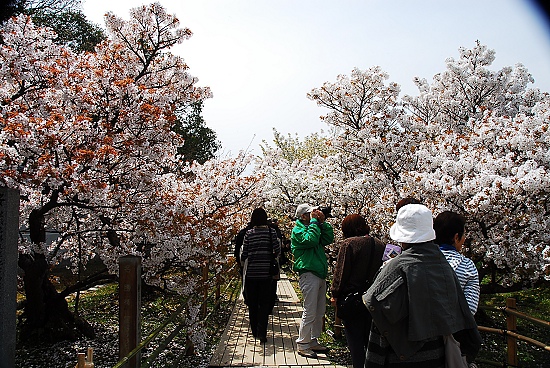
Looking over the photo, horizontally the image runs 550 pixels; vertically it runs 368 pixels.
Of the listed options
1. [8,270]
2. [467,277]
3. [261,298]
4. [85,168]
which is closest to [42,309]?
[85,168]

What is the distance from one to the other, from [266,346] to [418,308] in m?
4.05

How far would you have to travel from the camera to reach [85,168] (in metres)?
5.36

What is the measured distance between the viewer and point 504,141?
6730 mm

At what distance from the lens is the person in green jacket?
19.0 ft

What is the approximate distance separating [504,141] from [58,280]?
20.2 feet

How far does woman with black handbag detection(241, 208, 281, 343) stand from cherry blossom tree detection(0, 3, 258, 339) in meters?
0.50

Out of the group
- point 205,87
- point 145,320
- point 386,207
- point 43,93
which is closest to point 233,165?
point 205,87

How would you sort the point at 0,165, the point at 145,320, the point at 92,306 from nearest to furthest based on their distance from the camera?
the point at 0,165 → the point at 145,320 → the point at 92,306

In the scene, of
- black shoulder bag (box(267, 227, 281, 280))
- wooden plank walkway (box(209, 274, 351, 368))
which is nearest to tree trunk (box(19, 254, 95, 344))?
wooden plank walkway (box(209, 274, 351, 368))

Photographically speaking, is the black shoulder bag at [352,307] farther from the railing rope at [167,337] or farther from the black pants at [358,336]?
the railing rope at [167,337]

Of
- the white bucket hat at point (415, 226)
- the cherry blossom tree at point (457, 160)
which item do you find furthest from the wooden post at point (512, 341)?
the white bucket hat at point (415, 226)

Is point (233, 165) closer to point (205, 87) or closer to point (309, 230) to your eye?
Answer: point (205, 87)

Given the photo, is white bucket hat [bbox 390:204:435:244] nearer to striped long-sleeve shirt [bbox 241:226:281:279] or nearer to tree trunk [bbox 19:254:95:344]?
striped long-sleeve shirt [bbox 241:226:281:279]

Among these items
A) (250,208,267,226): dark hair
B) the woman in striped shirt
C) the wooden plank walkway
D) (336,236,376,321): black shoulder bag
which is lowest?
the wooden plank walkway
